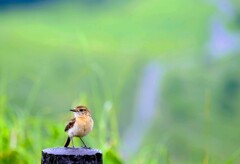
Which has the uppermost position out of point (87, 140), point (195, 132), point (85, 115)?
point (195, 132)

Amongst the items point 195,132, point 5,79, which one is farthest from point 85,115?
point 195,132

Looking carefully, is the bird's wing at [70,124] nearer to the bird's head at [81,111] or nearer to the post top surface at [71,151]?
the bird's head at [81,111]

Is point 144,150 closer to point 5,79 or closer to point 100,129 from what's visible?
point 100,129

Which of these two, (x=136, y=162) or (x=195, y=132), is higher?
(x=195, y=132)

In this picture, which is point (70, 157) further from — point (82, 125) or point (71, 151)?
point (82, 125)

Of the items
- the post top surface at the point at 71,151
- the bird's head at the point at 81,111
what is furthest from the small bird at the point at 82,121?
the post top surface at the point at 71,151

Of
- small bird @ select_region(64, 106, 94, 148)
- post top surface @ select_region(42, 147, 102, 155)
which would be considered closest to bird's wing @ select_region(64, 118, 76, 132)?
small bird @ select_region(64, 106, 94, 148)

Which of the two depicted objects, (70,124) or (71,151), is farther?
(70,124)

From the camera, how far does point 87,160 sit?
214cm

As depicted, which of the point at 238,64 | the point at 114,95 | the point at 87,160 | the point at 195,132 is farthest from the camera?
the point at 238,64

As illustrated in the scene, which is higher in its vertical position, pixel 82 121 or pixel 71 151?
pixel 82 121

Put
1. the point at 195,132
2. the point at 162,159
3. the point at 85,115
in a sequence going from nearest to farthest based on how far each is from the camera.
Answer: the point at 85,115 → the point at 162,159 → the point at 195,132

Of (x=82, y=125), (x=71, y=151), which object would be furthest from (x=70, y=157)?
(x=82, y=125)

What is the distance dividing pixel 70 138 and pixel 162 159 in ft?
4.32
